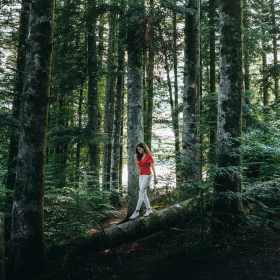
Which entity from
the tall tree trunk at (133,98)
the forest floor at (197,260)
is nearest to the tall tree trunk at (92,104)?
the tall tree trunk at (133,98)

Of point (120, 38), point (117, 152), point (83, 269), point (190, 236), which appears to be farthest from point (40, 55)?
point (117, 152)

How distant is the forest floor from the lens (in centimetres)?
386

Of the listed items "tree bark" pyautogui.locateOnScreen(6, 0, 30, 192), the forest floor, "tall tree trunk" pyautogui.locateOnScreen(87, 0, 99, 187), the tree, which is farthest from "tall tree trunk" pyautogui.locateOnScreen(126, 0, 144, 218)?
"tall tree trunk" pyautogui.locateOnScreen(87, 0, 99, 187)

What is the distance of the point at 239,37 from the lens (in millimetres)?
5559

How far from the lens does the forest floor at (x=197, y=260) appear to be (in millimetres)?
3861

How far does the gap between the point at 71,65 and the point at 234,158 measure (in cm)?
980

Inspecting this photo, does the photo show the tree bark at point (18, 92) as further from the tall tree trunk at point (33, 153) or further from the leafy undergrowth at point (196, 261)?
the leafy undergrowth at point (196, 261)

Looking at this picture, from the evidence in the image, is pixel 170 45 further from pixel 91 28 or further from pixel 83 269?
pixel 83 269

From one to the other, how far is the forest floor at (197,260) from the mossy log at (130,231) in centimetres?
23

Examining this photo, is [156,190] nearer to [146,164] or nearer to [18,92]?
[146,164]

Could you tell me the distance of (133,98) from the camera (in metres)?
8.05

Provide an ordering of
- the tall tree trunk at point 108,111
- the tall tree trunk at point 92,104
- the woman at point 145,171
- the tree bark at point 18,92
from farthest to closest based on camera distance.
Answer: the tall tree trunk at point 108,111 → the tall tree trunk at point 92,104 → the tree bark at point 18,92 → the woman at point 145,171

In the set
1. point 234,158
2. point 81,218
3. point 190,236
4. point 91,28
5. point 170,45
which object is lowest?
point 190,236

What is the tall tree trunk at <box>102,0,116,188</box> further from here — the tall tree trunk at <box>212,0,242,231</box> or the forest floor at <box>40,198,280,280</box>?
the tall tree trunk at <box>212,0,242,231</box>
